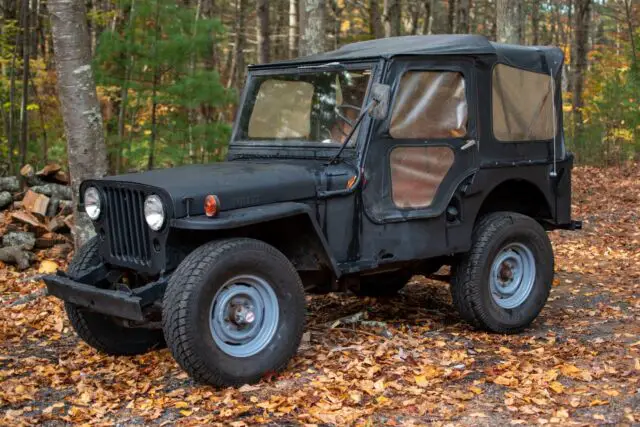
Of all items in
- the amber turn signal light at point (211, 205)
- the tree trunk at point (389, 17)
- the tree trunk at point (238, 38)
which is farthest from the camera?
the tree trunk at point (238, 38)

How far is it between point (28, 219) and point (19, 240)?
38cm

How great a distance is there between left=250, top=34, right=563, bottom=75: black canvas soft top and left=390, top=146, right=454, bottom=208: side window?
704 mm

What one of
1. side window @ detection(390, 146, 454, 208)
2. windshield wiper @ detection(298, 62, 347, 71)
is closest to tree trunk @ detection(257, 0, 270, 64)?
windshield wiper @ detection(298, 62, 347, 71)

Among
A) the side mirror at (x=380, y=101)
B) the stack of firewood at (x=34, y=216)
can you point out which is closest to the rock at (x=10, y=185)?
the stack of firewood at (x=34, y=216)

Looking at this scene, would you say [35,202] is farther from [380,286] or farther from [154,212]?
[154,212]

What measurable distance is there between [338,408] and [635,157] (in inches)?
636

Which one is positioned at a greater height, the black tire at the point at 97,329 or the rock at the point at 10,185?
the rock at the point at 10,185

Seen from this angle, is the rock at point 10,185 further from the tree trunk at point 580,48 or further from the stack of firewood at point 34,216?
the tree trunk at point 580,48

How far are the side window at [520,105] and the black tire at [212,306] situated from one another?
2.26 meters

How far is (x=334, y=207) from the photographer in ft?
17.1

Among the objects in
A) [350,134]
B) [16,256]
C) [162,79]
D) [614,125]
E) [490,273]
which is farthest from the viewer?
[614,125]

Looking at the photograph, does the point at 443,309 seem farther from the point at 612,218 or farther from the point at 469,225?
the point at 612,218

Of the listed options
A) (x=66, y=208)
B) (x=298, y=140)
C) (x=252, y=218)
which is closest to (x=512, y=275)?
(x=298, y=140)

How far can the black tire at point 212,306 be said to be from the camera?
14.5 ft
